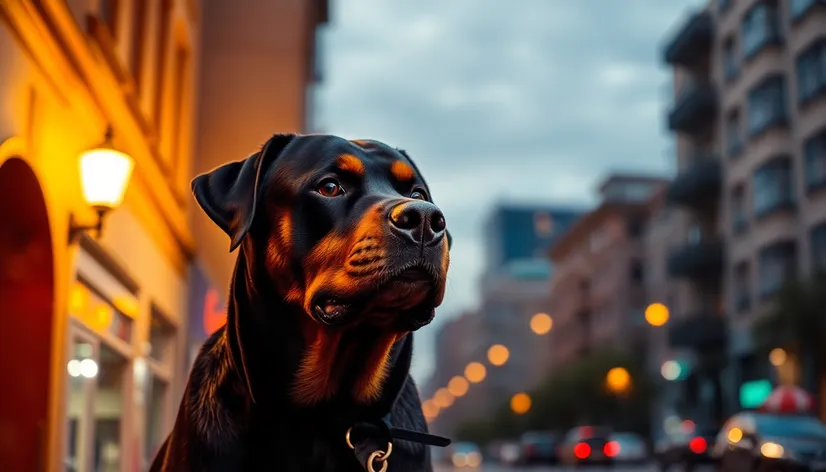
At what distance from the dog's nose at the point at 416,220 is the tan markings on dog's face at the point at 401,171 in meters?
0.45

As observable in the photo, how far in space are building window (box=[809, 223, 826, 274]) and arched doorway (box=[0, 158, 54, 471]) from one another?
33.7m

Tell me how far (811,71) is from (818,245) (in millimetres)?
5842

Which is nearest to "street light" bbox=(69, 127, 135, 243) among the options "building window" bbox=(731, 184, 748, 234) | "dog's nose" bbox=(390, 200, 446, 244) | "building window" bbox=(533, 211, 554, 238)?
"dog's nose" bbox=(390, 200, 446, 244)

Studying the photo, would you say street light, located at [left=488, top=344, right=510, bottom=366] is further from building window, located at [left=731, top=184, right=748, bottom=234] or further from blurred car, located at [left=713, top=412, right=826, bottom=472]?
blurred car, located at [left=713, top=412, right=826, bottom=472]

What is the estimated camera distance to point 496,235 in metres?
171

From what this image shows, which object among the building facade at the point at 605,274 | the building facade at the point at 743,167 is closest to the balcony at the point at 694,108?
the building facade at the point at 743,167

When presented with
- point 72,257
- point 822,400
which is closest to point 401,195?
point 72,257

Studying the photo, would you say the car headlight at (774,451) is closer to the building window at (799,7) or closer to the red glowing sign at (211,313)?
the red glowing sign at (211,313)

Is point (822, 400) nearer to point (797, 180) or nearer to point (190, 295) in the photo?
point (797, 180)

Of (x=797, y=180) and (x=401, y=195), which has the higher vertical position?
(x=797, y=180)

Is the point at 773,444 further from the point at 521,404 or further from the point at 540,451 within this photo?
the point at 521,404

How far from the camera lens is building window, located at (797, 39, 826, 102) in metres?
38.6

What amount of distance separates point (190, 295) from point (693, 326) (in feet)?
116

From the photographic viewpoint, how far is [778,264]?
41531mm
